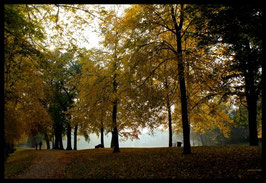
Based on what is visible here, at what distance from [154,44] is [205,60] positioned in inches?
136

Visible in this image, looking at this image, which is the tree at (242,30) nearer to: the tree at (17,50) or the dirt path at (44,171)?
the tree at (17,50)

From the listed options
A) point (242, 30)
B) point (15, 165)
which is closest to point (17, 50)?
point (15, 165)

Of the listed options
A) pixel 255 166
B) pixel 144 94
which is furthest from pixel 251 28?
pixel 144 94

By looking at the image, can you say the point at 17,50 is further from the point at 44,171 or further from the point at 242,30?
the point at 242,30

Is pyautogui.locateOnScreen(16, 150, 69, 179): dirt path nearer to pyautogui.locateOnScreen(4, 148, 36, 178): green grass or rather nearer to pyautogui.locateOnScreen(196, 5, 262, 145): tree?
pyautogui.locateOnScreen(4, 148, 36, 178): green grass

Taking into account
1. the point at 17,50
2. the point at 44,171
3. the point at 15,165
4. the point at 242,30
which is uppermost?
the point at 242,30

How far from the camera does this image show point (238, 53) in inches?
319

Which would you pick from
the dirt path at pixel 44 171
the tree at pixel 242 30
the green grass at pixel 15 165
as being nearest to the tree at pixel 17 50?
the green grass at pixel 15 165

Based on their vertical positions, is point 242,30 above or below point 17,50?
above

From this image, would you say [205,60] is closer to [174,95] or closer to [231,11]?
[174,95]

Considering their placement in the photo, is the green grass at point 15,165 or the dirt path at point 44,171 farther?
the dirt path at point 44,171

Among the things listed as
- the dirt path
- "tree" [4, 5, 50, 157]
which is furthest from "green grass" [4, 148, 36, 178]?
"tree" [4, 5, 50, 157]

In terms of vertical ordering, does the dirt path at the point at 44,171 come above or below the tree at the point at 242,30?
below

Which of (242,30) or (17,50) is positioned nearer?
(242,30)
